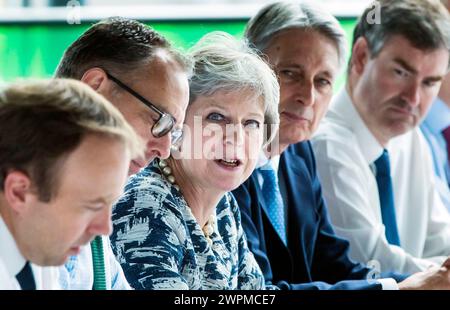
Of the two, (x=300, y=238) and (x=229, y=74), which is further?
(x=300, y=238)

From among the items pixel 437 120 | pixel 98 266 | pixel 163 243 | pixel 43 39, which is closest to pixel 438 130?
pixel 437 120

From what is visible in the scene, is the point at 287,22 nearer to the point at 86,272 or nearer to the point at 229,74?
the point at 229,74

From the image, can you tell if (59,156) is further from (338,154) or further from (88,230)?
(338,154)

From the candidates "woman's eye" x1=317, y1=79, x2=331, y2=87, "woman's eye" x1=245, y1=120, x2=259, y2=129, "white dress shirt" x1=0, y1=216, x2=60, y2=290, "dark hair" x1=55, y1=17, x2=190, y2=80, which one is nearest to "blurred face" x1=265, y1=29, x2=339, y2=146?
"woman's eye" x1=317, y1=79, x2=331, y2=87

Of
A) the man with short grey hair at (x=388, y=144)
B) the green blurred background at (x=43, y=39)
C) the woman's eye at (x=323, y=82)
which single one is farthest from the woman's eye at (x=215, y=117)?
the green blurred background at (x=43, y=39)

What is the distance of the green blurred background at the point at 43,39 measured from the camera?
8.25 feet

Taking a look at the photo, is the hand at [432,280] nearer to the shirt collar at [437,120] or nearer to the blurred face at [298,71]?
the blurred face at [298,71]

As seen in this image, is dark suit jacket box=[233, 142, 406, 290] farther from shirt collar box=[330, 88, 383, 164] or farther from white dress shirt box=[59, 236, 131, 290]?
white dress shirt box=[59, 236, 131, 290]

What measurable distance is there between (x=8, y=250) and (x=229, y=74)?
631 millimetres

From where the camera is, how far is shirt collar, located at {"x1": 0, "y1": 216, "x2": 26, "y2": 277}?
→ 1.21 meters

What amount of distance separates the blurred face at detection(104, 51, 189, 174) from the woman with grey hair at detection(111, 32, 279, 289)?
98 mm

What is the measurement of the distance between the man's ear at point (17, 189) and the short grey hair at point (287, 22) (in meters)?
1.01

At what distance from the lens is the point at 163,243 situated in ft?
5.20

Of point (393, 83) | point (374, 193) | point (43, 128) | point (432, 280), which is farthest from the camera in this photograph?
point (393, 83)
